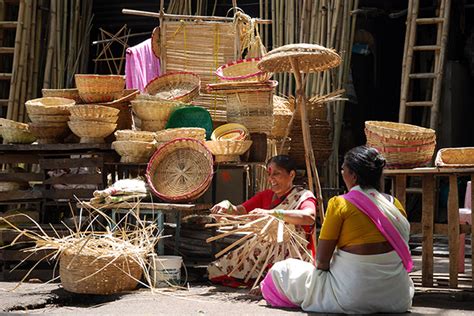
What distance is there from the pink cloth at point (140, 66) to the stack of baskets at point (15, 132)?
1.77 meters

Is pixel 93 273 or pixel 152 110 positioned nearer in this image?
pixel 93 273

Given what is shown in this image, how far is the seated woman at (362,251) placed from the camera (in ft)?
13.7

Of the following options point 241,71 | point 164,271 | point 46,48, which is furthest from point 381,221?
point 46,48

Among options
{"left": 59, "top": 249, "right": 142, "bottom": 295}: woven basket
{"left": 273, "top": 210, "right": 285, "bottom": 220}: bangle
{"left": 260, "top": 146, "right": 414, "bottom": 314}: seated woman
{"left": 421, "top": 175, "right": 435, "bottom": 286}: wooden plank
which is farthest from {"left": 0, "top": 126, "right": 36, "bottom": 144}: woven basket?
{"left": 421, "top": 175, "right": 435, "bottom": 286}: wooden plank

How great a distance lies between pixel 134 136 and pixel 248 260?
151 centimetres

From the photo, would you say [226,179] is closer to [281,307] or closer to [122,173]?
[122,173]

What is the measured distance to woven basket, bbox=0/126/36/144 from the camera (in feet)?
22.0

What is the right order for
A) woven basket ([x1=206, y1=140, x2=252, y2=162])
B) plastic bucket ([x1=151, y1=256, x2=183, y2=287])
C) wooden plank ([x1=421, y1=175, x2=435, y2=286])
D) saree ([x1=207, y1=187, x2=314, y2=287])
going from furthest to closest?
woven basket ([x1=206, y1=140, x2=252, y2=162]), plastic bucket ([x1=151, y1=256, x2=183, y2=287]), saree ([x1=207, y1=187, x2=314, y2=287]), wooden plank ([x1=421, y1=175, x2=435, y2=286])

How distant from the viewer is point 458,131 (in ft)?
30.9

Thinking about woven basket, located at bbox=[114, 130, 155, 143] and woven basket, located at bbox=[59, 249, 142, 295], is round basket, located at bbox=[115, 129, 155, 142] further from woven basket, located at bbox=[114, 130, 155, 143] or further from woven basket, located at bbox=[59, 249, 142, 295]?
woven basket, located at bbox=[59, 249, 142, 295]

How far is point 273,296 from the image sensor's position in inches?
180

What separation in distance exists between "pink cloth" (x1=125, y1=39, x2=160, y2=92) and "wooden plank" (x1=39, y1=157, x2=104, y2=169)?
6.36 feet

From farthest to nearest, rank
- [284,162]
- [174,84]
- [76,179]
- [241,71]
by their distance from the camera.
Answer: [174,84] → [241,71] → [76,179] → [284,162]

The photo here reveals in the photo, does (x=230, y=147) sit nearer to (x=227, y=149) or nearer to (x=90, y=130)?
(x=227, y=149)
